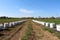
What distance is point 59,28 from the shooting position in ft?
87.1

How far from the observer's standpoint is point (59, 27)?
86.2ft

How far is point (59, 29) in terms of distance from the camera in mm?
26703

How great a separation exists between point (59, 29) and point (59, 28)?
25 centimetres

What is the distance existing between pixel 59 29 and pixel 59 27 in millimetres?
599
